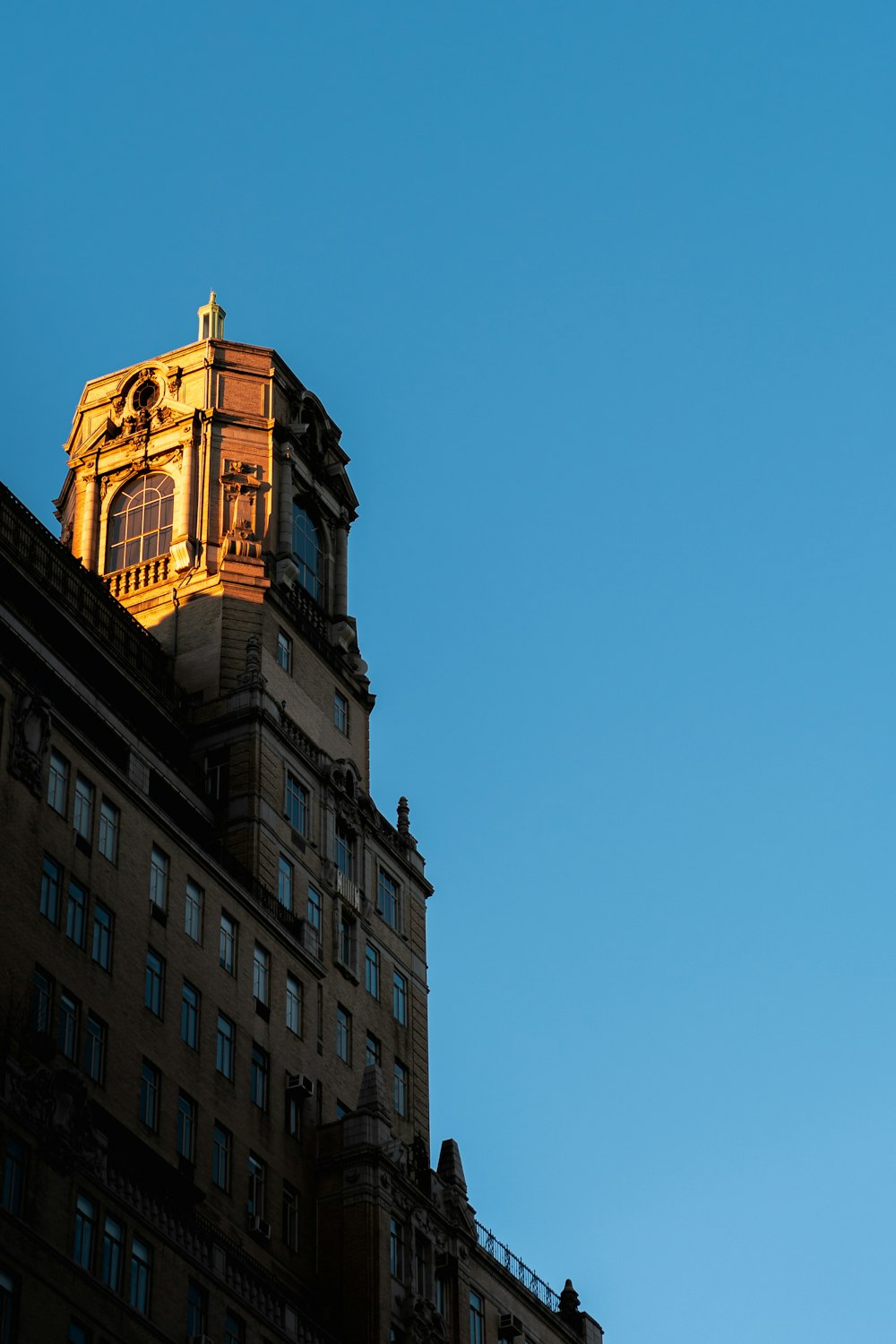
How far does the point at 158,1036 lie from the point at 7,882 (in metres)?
8.15

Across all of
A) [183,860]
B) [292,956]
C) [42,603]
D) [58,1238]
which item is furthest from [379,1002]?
[58,1238]

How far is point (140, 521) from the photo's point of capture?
9275 centimetres

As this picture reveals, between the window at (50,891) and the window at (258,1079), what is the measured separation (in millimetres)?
11361

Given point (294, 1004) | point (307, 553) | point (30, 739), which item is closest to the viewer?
point (30, 739)

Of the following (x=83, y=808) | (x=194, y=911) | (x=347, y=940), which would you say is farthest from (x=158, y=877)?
(x=347, y=940)

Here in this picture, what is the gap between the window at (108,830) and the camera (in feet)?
221

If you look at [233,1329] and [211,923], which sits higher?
[211,923]

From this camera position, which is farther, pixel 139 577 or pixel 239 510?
pixel 239 510

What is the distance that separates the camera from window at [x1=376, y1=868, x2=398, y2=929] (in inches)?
3418

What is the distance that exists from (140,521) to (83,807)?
27.8 m

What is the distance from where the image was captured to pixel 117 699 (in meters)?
79.2

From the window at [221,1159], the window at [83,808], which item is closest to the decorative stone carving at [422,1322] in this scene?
the window at [221,1159]

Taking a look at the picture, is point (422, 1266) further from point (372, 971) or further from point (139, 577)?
point (139, 577)

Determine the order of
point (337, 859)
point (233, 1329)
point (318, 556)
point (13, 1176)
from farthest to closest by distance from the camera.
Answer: point (318, 556), point (337, 859), point (233, 1329), point (13, 1176)
